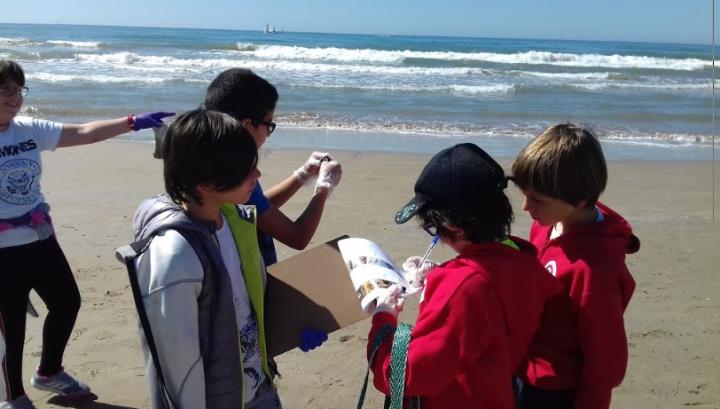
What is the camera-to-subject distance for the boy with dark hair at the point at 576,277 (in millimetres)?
1976

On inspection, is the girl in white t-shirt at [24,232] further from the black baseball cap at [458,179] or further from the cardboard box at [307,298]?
the black baseball cap at [458,179]

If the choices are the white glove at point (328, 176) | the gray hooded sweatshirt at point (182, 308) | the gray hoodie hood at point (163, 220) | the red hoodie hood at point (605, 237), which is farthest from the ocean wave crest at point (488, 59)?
the gray hooded sweatshirt at point (182, 308)

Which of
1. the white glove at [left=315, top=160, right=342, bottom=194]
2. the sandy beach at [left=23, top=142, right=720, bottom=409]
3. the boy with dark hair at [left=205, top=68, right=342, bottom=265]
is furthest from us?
the sandy beach at [left=23, top=142, right=720, bottom=409]

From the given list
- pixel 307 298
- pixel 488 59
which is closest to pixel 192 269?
pixel 307 298

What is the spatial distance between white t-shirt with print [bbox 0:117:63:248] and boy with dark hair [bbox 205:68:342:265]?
1228mm

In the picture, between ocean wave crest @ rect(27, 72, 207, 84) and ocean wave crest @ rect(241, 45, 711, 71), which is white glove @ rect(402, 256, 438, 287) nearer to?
ocean wave crest @ rect(27, 72, 207, 84)

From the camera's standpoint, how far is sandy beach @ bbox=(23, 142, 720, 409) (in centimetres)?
387

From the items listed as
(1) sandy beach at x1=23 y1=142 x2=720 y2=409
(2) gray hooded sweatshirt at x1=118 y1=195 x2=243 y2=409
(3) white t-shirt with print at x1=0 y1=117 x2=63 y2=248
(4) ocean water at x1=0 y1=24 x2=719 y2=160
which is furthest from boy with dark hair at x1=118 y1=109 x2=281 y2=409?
(4) ocean water at x1=0 y1=24 x2=719 y2=160

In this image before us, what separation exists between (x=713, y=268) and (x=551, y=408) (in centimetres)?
411

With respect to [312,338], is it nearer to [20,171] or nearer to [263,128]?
[263,128]

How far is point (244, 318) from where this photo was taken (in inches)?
84.4

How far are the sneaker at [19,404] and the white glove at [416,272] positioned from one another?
2.17m

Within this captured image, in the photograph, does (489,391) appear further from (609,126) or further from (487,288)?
(609,126)

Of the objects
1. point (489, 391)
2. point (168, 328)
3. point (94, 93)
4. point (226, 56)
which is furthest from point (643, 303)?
point (226, 56)
